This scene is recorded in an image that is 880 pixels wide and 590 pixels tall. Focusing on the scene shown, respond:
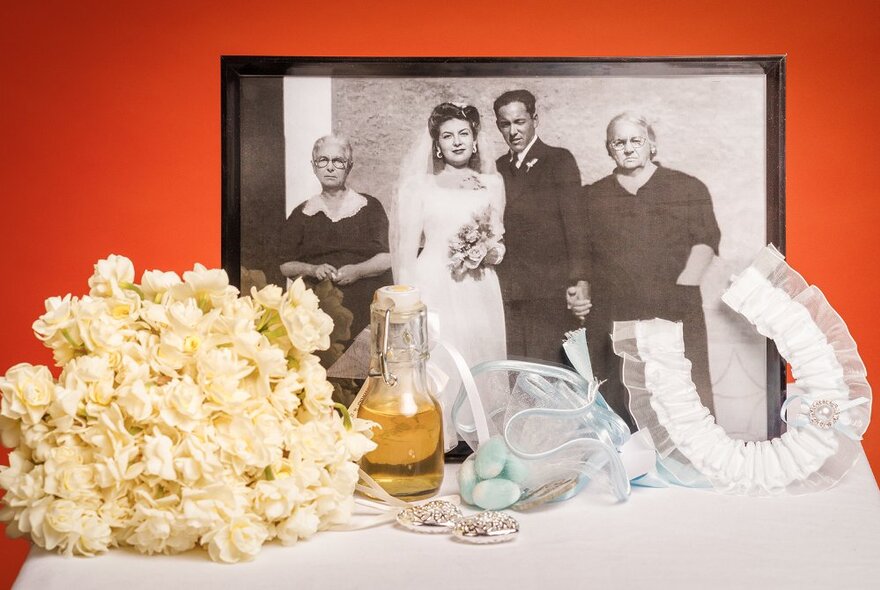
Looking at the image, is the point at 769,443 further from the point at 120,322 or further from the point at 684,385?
the point at 120,322

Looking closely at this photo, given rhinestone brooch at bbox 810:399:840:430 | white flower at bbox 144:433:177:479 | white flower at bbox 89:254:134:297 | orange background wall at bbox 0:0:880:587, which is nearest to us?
white flower at bbox 144:433:177:479

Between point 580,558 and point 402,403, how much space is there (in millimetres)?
282

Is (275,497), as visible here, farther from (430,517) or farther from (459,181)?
(459,181)

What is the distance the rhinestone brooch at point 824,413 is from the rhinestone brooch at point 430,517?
0.48 m

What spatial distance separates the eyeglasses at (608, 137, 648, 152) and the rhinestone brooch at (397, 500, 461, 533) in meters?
0.53

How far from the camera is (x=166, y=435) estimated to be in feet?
3.33

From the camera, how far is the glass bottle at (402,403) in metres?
1.16

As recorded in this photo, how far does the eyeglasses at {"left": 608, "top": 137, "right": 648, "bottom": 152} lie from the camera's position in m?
1.29

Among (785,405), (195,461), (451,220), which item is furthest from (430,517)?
(785,405)

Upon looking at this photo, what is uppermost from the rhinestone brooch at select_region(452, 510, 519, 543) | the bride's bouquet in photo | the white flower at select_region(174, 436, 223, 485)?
the bride's bouquet in photo

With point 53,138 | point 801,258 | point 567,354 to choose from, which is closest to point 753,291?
point 567,354

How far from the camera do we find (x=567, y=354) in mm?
1284

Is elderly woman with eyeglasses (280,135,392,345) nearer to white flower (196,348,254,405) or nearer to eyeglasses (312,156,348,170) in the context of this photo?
eyeglasses (312,156,348,170)

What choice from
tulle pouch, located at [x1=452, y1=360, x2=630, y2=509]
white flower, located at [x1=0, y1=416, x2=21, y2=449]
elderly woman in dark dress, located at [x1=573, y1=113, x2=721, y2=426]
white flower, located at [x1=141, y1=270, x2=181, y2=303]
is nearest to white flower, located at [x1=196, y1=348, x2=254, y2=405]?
white flower, located at [x1=141, y1=270, x2=181, y2=303]
